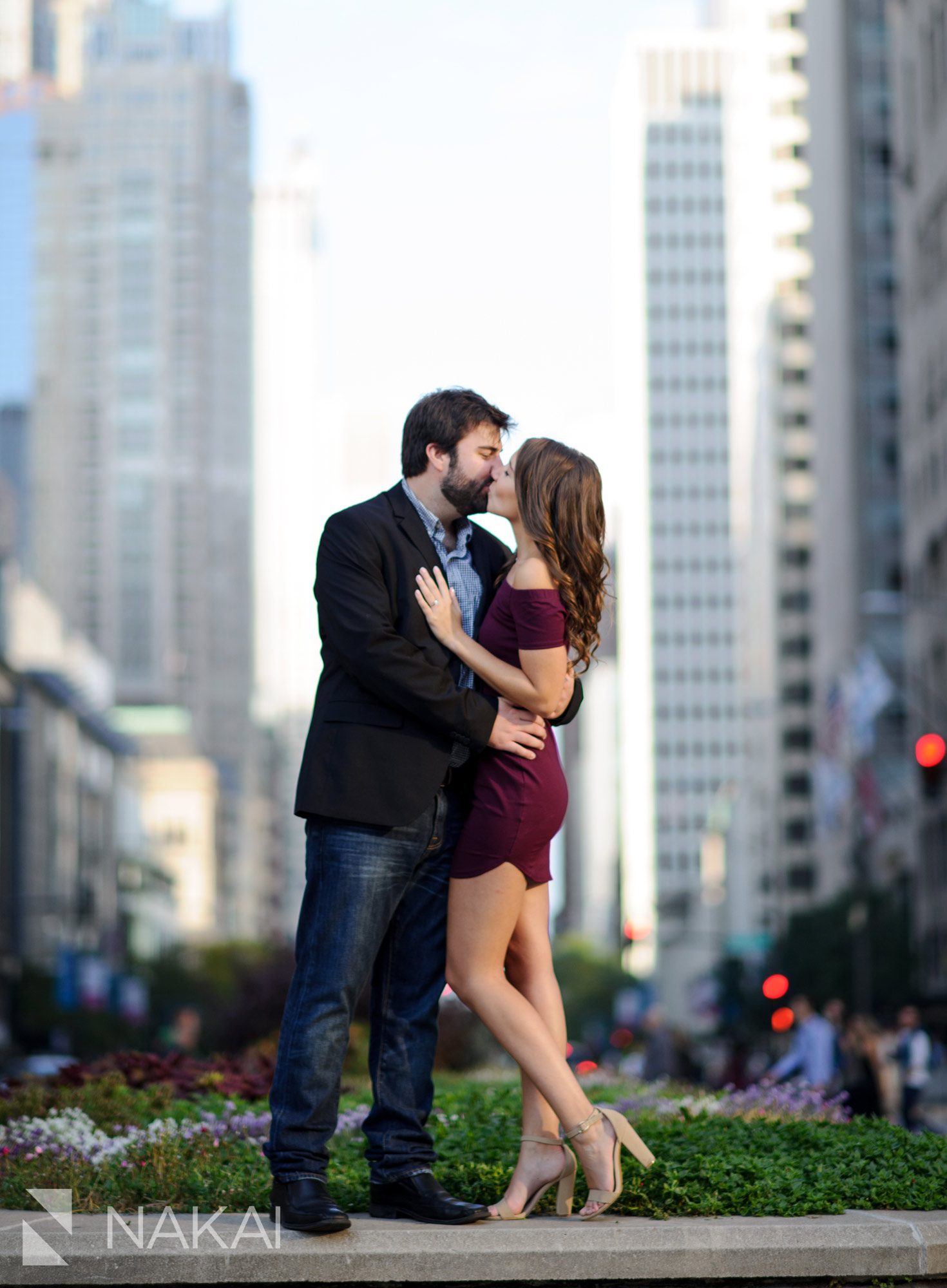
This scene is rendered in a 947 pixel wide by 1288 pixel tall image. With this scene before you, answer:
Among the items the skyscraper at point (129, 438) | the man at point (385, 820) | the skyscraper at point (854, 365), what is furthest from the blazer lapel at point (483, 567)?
the skyscraper at point (129, 438)

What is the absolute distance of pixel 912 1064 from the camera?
21.8m

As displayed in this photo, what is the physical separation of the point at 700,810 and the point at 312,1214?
7128 inches

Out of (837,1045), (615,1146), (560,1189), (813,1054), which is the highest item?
(615,1146)

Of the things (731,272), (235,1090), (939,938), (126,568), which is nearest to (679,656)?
(731,272)

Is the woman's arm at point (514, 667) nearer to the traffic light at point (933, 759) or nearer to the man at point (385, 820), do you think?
the man at point (385, 820)

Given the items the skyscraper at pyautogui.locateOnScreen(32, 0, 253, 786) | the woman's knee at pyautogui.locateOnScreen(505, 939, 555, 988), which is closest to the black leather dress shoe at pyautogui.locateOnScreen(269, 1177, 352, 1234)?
the woman's knee at pyautogui.locateOnScreen(505, 939, 555, 988)

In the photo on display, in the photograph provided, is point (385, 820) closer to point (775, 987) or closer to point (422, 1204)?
point (422, 1204)

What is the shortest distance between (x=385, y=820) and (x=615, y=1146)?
4.04 feet

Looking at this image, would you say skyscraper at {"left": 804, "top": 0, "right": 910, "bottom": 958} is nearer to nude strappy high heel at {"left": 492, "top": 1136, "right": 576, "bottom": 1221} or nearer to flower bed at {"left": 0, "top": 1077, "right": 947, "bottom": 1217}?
flower bed at {"left": 0, "top": 1077, "right": 947, "bottom": 1217}

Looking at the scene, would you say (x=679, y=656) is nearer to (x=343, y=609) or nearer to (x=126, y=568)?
(x=126, y=568)

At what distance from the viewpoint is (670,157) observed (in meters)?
189

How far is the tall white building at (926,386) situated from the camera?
2486 inches

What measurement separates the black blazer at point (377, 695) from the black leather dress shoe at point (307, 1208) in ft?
3.55

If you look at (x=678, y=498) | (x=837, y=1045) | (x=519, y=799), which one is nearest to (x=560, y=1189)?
(x=519, y=799)
